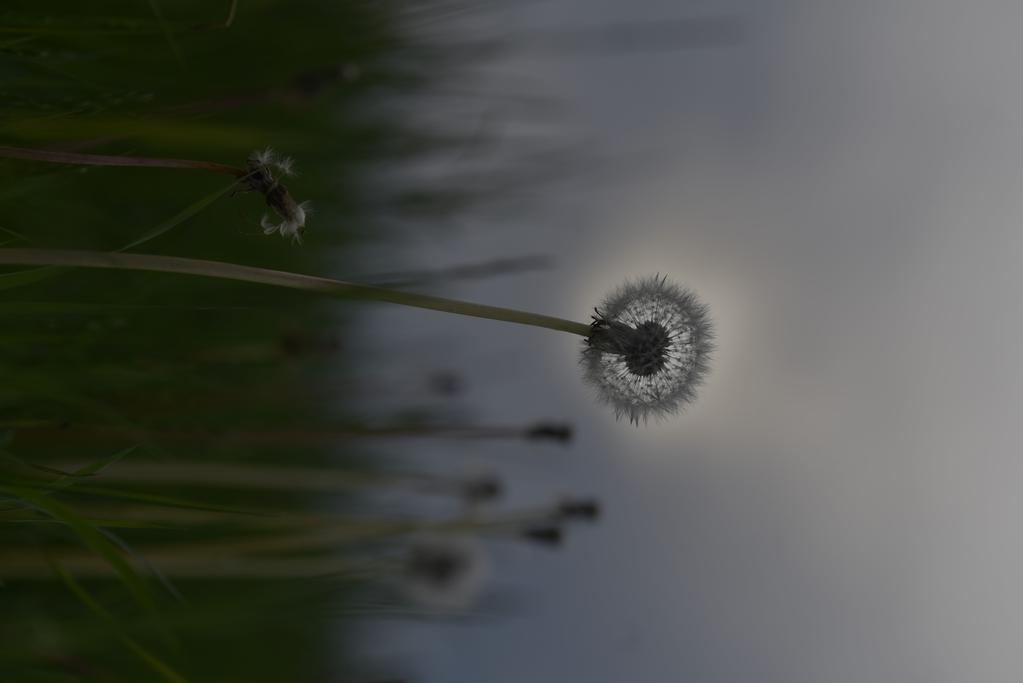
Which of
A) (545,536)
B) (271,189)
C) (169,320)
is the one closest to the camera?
(271,189)

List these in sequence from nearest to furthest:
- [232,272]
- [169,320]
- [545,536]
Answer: [232,272] < [545,536] < [169,320]

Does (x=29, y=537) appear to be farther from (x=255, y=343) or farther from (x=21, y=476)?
(x=255, y=343)

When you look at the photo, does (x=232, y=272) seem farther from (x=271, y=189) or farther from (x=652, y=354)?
(x=652, y=354)

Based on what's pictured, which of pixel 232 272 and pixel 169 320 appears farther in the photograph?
pixel 169 320

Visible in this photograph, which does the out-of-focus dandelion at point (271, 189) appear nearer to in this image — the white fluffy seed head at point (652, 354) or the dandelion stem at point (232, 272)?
the dandelion stem at point (232, 272)

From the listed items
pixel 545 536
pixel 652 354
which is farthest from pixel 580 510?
pixel 652 354

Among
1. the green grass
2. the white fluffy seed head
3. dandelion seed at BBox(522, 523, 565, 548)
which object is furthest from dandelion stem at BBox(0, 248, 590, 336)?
dandelion seed at BBox(522, 523, 565, 548)
